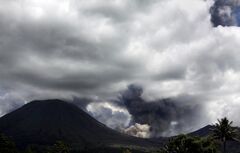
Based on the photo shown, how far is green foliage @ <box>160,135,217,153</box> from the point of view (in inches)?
6486

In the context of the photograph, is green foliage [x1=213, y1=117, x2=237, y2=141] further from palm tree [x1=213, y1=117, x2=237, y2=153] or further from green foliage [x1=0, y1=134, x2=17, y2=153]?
green foliage [x1=0, y1=134, x2=17, y2=153]

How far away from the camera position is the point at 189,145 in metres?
171

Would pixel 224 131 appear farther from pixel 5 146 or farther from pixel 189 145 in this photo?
pixel 5 146

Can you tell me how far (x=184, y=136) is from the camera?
176 m

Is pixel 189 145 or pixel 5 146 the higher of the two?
pixel 5 146

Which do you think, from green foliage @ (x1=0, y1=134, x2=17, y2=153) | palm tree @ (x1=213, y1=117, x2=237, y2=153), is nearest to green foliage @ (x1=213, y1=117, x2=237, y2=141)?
palm tree @ (x1=213, y1=117, x2=237, y2=153)

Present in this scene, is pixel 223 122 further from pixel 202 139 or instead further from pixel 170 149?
pixel 170 149

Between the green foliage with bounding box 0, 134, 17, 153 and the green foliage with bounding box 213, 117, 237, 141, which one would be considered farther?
the green foliage with bounding box 0, 134, 17, 153

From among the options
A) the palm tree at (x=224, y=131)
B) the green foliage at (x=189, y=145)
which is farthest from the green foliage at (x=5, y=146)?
the palm tree at (x=224, y=131)

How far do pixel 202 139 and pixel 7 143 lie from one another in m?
87.2

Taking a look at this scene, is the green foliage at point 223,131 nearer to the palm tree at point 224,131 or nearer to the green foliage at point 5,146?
the palm tree at point 224,131

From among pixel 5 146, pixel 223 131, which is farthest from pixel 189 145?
pixel 5 146

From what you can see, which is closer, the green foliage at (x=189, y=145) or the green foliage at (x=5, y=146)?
the green foliage at (x=189, y=145)

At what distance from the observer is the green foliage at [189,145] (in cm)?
16475
